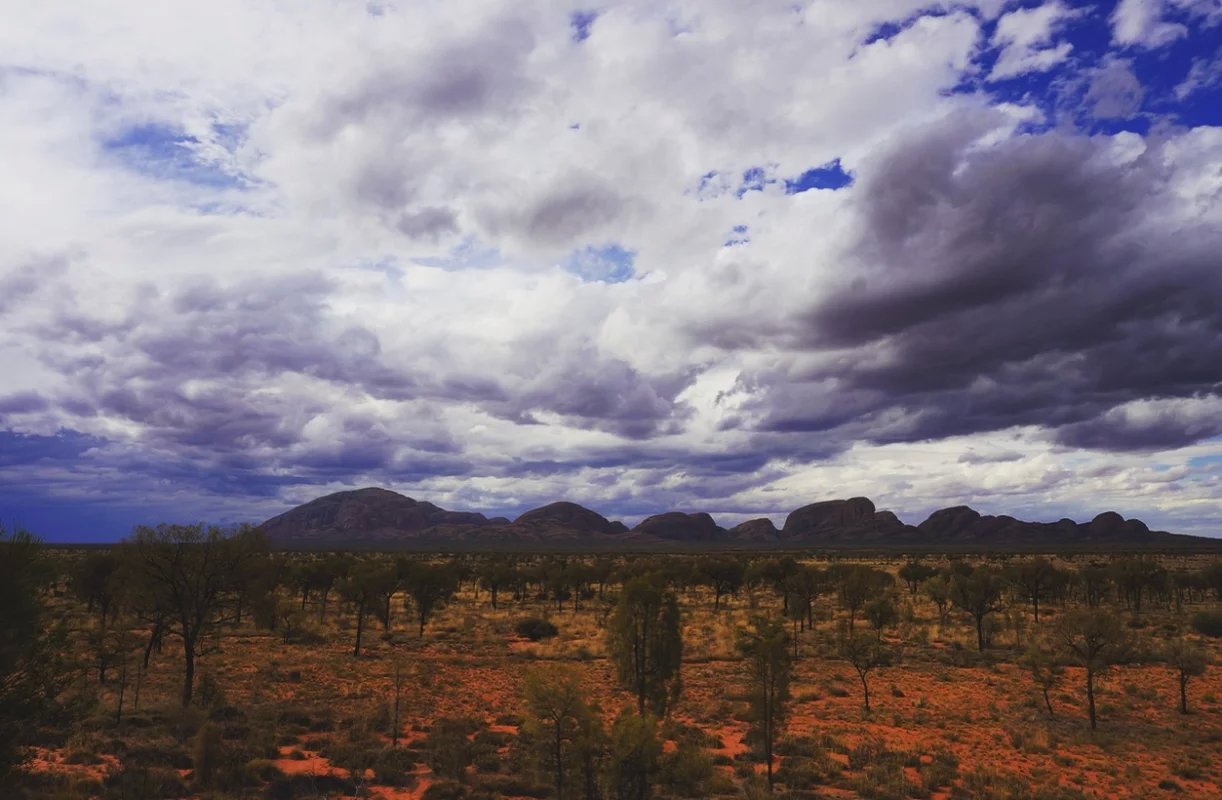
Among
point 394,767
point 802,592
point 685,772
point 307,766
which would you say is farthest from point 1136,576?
point 307,766

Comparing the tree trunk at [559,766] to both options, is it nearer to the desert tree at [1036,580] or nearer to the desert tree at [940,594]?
the desert tree at [940,594]

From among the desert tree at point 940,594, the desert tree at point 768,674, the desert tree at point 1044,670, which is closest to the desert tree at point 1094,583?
the desert tree at point 940,594

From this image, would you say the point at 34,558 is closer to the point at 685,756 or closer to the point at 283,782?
the point at 283,782

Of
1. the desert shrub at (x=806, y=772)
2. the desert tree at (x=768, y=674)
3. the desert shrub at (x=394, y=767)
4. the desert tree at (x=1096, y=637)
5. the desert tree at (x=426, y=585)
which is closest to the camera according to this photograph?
the desert shrub at (x=394, y=767)

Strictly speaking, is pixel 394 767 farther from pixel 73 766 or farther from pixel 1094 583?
pixel 1094 583

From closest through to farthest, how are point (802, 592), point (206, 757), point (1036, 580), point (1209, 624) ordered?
point (206, 757), point (1209, 624), point (802, 592), point (1036, 580)

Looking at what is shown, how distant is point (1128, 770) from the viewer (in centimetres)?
2497

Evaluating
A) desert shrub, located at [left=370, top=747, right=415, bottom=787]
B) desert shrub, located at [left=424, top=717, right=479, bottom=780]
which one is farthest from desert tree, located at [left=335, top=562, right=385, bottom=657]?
desert shrub, located at [left=370, top=747, right=415, bottom=787]

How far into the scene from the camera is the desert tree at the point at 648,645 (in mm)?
28891

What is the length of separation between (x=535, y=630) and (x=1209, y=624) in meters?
50.7

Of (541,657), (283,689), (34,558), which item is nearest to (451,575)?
(541,657)

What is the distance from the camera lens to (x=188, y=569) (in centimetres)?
3450

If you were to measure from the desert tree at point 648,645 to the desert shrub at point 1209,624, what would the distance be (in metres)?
48.4

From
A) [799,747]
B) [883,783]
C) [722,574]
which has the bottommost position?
[799,747]
